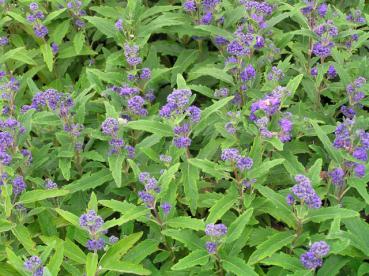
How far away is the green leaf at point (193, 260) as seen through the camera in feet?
14.6

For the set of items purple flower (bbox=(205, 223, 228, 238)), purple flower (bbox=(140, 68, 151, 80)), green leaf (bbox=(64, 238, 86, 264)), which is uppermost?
purple flower (bbox=(140, 68, 151, 80))

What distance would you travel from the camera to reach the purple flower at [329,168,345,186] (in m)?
4.80

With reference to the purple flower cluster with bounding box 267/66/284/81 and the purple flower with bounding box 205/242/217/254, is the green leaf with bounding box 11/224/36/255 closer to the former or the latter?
the purple flower with bounding box 205/242/217/254

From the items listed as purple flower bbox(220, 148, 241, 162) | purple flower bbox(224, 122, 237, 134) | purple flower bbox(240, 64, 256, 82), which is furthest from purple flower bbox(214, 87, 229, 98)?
purple flower bbox(220, 148, 241, 162)

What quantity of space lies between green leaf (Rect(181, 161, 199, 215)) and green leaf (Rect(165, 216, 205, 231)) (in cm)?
26

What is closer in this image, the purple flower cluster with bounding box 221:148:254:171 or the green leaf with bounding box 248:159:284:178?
the purple flower cluster with bounding box 221:148:254:171

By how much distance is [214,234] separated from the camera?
436 centimetres

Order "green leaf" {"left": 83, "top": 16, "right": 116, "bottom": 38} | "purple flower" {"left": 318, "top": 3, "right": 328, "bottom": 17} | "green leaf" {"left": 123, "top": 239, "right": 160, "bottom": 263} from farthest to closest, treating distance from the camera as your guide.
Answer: "green leaf" {"left": 83, "top": 16, "right": 116, "bottom": 38} → "purple flower" {"left": 318, "top": 3, "right": 328, "bottom": 17} → "green leaf" {"left": 123, "top": 239, "right": 160, "bottom": 263}

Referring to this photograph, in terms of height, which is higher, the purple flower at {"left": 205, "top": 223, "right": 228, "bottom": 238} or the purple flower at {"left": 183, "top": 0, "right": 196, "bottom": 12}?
the purple flower at {"left": 183, "top": 0, "right": 196, "bottom": 12}

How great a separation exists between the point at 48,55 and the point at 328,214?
406cm

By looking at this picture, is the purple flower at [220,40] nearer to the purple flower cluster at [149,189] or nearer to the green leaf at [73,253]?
the purple flower cluster at [149,189]

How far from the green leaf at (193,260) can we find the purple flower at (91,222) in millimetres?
685

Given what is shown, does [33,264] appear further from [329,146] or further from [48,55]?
[48,55]

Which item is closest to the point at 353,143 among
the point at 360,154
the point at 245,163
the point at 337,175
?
the point at 360,154
